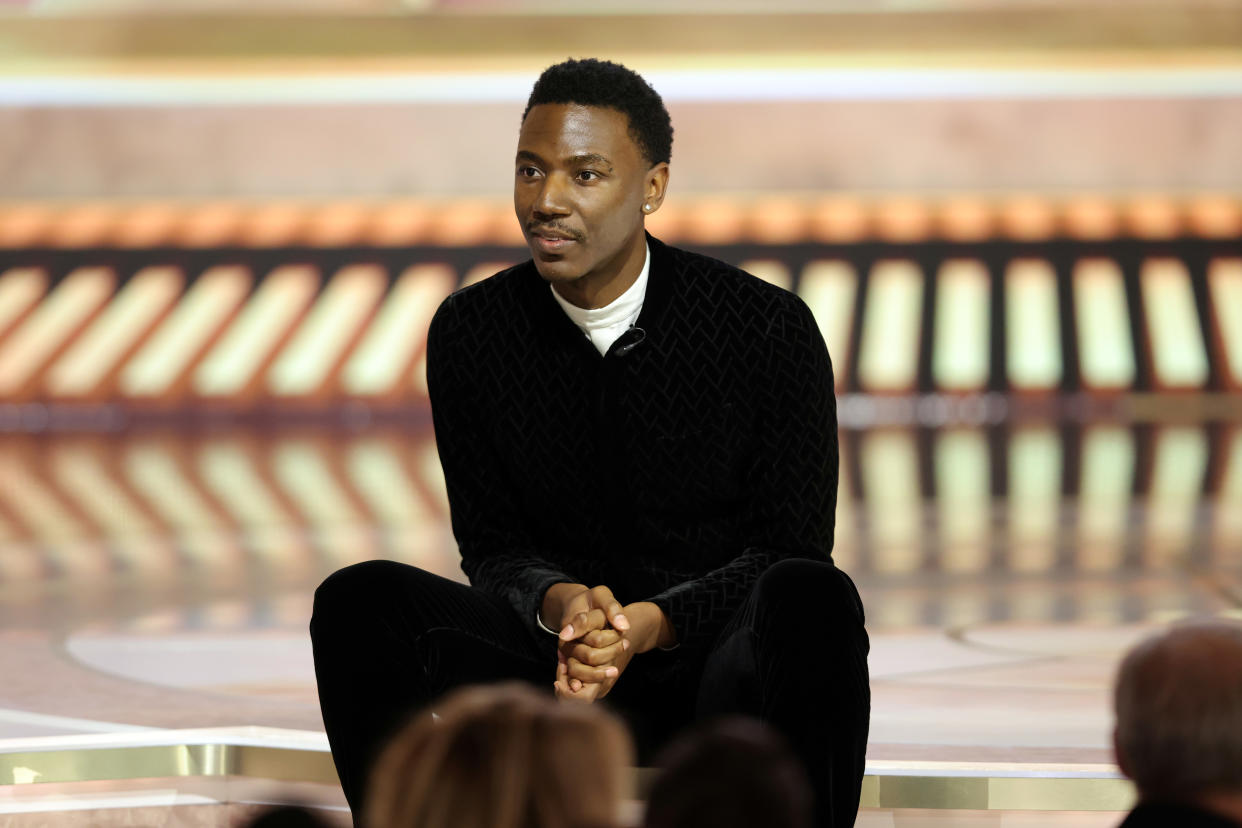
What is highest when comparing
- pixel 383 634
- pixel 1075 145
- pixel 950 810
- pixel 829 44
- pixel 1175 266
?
pixel 829 44

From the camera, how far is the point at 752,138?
7.52 m

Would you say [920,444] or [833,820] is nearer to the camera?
[833,820]

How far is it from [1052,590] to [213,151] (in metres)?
5.78

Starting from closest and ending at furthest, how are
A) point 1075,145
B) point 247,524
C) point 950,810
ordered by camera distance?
1. point 950,810
2. point 247,524
3. point 1075,145

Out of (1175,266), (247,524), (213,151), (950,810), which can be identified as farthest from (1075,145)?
(950,810)

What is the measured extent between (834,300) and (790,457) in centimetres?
520

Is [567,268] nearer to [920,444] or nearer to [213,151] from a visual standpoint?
[920,444]

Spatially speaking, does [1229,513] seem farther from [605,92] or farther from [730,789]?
[730,789]

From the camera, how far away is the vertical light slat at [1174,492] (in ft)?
9.48

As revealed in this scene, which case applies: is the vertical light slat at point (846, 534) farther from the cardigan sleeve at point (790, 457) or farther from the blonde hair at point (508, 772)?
the blonde hair at point (508, 772)

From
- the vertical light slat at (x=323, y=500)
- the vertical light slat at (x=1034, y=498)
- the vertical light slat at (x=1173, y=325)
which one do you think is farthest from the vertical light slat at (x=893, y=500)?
the vertical light slat at (x=1173, y=325)

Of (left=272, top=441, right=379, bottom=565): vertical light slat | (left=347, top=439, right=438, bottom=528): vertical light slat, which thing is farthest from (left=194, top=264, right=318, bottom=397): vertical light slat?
(left=347, top=439, right=438, bottom=528): vertical light slat

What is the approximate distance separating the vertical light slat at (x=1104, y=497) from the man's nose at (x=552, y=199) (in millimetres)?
1642

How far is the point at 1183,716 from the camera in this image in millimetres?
795
